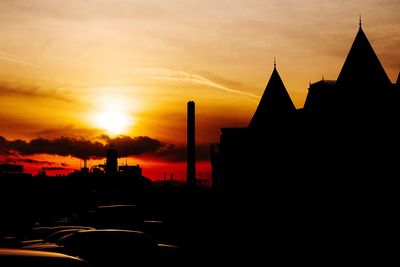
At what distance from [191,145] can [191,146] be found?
151mm

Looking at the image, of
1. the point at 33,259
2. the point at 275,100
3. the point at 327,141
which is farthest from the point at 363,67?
the point at 33,259

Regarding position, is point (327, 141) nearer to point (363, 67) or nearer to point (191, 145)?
point (363, 67)

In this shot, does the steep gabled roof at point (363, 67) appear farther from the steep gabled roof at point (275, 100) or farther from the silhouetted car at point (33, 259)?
the silhouetted car at point (33, 259)

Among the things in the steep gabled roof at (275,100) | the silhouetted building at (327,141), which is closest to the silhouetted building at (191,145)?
the silhouetted building at (327,141)

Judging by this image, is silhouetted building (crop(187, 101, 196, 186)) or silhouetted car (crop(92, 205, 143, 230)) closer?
silhouetted car (crop(92, 205, 143, 230))

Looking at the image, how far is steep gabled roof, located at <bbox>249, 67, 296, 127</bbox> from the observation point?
66.3 meters

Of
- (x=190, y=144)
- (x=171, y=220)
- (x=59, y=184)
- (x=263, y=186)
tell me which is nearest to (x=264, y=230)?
(x=171, y=220)

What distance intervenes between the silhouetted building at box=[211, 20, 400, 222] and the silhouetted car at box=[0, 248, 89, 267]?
2047 inches

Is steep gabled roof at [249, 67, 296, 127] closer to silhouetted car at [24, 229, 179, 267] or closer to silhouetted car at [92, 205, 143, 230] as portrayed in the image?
silhouetted car at [92, 205, 143, 230]

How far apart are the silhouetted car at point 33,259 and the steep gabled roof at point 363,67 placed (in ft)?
170

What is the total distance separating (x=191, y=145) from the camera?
84.2 metres

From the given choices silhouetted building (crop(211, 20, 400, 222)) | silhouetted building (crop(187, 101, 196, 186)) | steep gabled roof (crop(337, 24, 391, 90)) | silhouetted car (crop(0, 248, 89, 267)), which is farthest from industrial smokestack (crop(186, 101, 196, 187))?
silhouetted car (crop(0, 248, 89, 267))

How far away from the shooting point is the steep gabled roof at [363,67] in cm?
5600

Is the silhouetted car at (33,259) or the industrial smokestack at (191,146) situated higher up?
the industrial smokestack at (191,146)
